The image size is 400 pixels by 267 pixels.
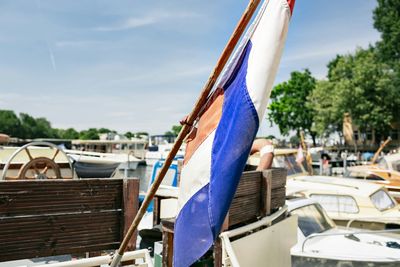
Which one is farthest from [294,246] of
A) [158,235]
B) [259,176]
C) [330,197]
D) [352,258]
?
[330,197]

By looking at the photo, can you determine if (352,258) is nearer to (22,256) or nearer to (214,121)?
(214,121)

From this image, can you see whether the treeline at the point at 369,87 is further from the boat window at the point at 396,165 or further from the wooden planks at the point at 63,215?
the wooden planks at the point at 63,215

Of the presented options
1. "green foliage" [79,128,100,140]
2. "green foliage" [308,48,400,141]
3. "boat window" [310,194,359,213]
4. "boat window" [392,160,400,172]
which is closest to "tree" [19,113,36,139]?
"green foliage" [79,128,100,140]

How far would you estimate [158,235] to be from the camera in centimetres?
505

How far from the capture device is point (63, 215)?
277cm

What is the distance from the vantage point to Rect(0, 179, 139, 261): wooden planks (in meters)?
2.58

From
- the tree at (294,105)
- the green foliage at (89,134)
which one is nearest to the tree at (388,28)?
the tree at (294,105)

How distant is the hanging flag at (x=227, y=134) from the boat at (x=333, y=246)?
2.40m

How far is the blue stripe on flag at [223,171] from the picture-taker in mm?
2443

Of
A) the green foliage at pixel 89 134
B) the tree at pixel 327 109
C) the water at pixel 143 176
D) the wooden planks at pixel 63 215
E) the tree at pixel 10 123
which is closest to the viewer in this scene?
the wooden planks at pixel 63 215

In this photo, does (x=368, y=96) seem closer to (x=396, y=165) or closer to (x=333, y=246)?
(x=396, y=165)

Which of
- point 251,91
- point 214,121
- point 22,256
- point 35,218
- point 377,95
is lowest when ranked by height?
point 22,256

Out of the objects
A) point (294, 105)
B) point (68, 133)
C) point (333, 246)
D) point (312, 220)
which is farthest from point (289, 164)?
point (68, 133)

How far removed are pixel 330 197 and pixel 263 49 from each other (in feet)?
25.9
